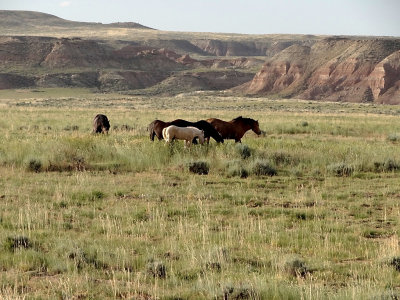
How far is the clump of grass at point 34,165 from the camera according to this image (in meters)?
16.6

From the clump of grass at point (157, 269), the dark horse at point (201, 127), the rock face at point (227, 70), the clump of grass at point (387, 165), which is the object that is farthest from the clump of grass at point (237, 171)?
the rock face at point (227, 70)

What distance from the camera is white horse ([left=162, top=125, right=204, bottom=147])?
19.0 m

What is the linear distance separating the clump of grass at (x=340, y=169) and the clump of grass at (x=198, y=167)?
351cm

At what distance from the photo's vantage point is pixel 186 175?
52.9 ft

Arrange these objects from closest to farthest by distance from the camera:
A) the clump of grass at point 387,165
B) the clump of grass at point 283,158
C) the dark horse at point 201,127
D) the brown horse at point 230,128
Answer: the clump of grass at point 387,165 < the clump of grass at point 283,158 < the dark horse at point 201,127 < the brown horse at point 230,128

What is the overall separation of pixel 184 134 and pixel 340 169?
17.0ft

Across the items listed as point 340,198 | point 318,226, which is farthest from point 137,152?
point 318,226

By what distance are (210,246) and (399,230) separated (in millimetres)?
3522

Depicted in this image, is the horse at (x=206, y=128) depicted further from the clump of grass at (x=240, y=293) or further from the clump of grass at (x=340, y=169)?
the clump of grass at (x=240, y=293)

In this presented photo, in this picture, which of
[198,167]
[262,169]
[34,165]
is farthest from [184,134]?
[34,165]

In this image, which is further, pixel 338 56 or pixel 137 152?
Result: pixel 338 56

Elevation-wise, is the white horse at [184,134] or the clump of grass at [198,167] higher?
the white horse at [184,134]

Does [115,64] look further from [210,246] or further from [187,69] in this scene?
[210,246]

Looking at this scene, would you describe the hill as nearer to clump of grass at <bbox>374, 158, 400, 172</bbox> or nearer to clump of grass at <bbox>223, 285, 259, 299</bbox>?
clump of grass at <bbox>374, 158, 400, 172</bbox>
